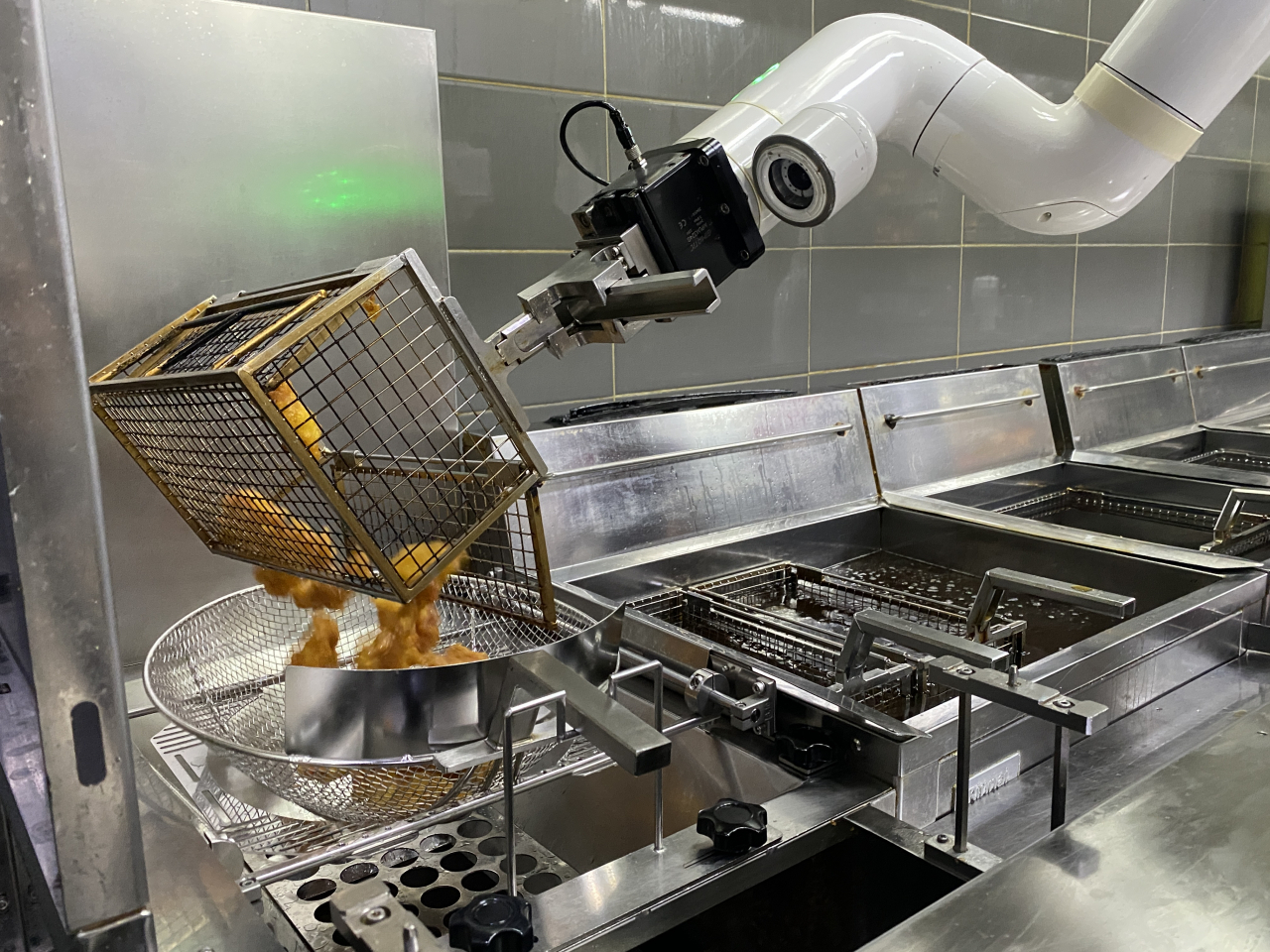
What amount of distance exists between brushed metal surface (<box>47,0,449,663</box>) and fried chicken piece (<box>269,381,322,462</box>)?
1.88 ft

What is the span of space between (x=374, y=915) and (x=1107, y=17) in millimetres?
3775

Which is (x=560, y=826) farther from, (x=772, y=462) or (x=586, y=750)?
(x=772, y=462)

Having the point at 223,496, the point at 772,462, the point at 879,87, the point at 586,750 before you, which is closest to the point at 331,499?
the point at 223,496

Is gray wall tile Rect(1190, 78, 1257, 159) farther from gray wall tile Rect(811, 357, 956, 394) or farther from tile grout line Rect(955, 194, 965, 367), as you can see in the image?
gray wall tile Rect(811, 357, 956, 394)

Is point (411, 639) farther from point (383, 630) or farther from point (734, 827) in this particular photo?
point (734, 827)

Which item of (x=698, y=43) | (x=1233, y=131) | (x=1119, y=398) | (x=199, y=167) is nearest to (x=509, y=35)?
(x=698, y=43)

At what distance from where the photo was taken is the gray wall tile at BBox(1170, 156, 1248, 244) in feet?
12.4

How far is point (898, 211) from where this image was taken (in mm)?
2865

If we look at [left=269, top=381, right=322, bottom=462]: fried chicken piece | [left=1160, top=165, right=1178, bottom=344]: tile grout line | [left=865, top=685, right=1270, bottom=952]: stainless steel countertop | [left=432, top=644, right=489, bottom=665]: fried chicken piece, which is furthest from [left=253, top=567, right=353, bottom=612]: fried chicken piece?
[left=1160, top=165, right=1178, bottom=344]: tile grout line

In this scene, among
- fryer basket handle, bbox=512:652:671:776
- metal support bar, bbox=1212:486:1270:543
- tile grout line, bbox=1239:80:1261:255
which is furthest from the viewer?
tile grout line, bbox=1239:80:1261:255

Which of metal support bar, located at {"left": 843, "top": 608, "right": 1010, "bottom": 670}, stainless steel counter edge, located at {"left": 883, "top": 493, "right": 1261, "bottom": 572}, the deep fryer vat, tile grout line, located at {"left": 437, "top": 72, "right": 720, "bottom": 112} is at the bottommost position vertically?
the deep fryer vat

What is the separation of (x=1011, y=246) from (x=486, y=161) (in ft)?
6.50

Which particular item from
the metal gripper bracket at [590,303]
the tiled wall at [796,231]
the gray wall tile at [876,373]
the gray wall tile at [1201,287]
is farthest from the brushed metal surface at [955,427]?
the gray wall tile at [1201,287]

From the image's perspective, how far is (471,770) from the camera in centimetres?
89
